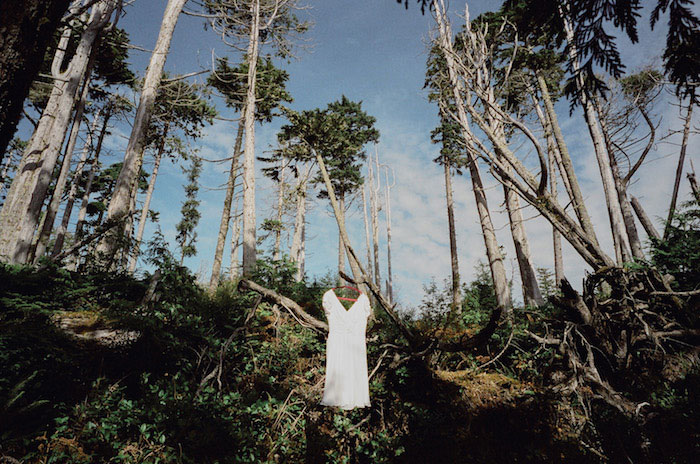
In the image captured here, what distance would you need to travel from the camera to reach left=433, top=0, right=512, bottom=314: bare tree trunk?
6360 millimetres

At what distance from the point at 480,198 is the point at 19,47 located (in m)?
13.0

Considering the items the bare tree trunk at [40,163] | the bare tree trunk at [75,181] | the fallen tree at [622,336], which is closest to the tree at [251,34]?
the bare tree trunk at [40,163]

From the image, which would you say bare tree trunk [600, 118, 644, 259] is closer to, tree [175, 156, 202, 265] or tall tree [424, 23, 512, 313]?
tall tree [424, 23, 512, 313]

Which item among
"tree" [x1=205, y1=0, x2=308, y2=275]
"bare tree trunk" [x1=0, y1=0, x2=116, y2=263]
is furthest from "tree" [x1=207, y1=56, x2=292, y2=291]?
"bare tree trunk" [x1=0, y1=0, x2=116, y2=263]

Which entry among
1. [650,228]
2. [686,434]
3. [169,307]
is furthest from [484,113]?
[169,307]

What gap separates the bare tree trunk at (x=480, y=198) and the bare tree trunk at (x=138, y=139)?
Result: 24.3 feet

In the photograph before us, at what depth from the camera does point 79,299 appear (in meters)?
5.29

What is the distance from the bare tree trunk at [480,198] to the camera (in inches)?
250

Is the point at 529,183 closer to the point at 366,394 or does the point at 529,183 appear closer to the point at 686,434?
the point at 686,434

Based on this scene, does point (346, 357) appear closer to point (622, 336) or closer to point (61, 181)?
point (622, 336)

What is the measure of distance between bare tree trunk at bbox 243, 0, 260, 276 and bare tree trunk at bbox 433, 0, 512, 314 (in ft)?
21.4

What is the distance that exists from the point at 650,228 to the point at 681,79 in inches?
258

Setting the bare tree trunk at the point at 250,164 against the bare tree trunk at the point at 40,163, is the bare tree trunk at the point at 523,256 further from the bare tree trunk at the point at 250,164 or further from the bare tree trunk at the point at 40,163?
the bare tree trunk at the point at 40,163

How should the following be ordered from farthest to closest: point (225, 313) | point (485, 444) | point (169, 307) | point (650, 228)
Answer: point (650, 228)
point (225, 313)
point (169, 307)
point (485, 444)
